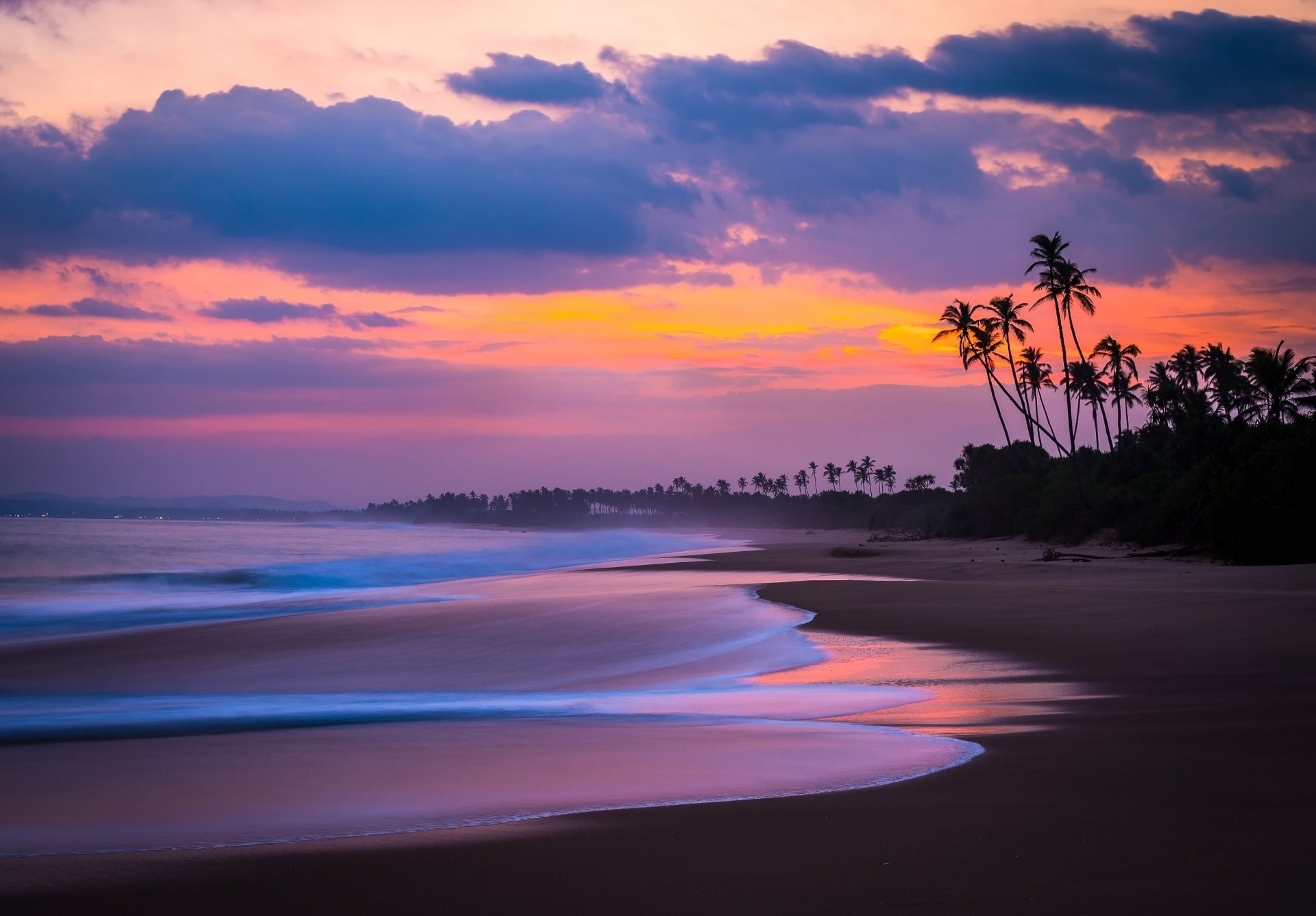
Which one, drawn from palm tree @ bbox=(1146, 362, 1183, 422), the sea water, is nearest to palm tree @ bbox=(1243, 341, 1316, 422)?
palm tree @ bbox=(1146, 362, 1183, 422)

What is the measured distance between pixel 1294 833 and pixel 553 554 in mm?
53773

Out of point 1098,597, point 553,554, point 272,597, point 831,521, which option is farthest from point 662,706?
point 831,521

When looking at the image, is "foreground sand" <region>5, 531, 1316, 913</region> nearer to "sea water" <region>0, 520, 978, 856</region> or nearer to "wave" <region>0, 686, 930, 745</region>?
"sea water" <region>0, 520, 978, 856</region>

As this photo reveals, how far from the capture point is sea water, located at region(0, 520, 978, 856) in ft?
17.5

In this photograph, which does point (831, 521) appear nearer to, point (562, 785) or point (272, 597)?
point (272, 597)

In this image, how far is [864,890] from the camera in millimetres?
3709

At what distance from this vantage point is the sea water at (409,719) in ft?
17.5

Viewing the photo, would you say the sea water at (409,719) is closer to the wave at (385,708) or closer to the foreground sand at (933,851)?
the wave at (385,708)

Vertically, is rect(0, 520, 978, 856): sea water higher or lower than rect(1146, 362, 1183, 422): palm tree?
lower

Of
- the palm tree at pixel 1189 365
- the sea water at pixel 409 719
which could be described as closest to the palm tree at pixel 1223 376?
the palm tree at pixel 1189 365

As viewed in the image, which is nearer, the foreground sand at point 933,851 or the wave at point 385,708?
the foreground sand at point 933,851

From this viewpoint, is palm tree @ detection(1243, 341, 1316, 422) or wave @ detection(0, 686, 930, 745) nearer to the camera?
wave @ detection(0, 686, 930, 745)

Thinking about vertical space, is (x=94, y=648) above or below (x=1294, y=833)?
below

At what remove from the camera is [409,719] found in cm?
848
